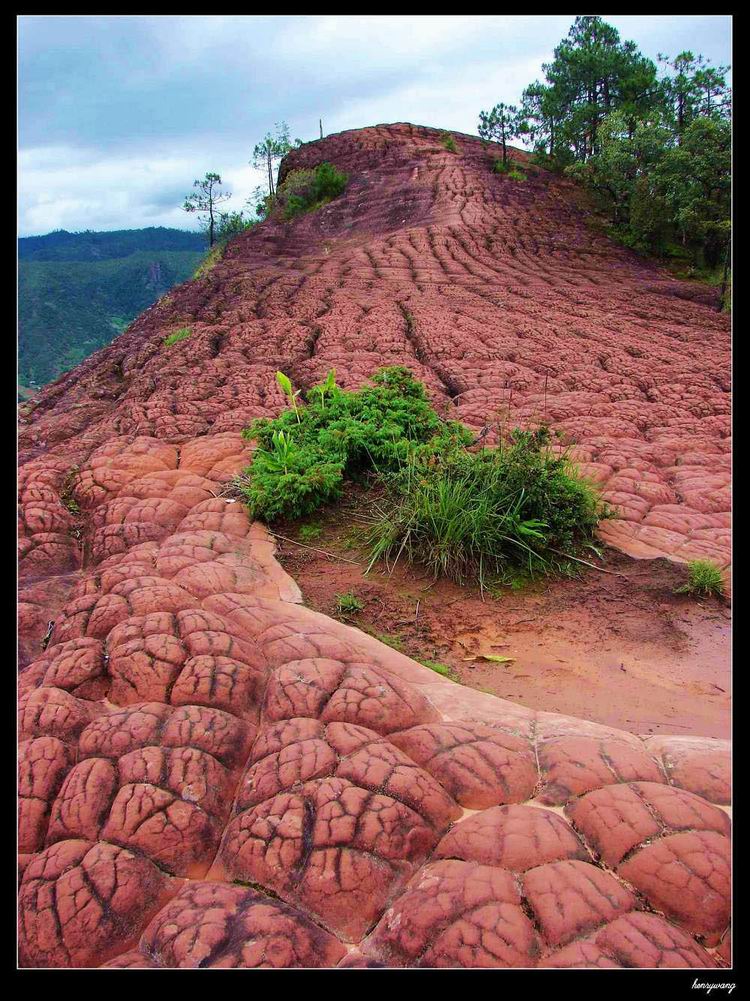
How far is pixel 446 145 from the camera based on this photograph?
16953 millimetres

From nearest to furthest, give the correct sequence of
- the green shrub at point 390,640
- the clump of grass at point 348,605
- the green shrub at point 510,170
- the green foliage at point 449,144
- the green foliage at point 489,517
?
the green shrub at point 390,640
the clump of grass at point 348,605
the green foliage at point 489,517
the green shrub at point 510,170
the green foliage at point 449,144

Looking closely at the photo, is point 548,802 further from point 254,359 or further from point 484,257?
point 484,257

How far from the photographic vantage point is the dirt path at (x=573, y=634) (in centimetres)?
221

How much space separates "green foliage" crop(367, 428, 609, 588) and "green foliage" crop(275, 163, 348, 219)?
13.4 meters

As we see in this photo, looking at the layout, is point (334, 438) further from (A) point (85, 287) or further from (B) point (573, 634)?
(A) point (85, 287)

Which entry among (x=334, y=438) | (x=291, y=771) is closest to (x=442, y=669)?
(x=291, y=771)

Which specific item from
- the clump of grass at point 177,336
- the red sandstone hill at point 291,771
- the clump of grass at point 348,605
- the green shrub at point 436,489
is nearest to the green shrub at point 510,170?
the clump of grass at point 177,336

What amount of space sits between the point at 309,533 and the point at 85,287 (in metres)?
39.5

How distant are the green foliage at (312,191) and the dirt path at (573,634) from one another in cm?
1378

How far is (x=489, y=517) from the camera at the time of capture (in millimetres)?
3104

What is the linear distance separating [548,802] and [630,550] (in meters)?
1.80

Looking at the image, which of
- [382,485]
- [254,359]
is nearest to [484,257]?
[254,359]

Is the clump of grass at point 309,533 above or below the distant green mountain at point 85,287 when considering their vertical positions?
below

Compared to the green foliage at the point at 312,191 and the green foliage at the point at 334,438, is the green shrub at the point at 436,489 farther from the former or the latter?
the green foliage at the point at 312,191
